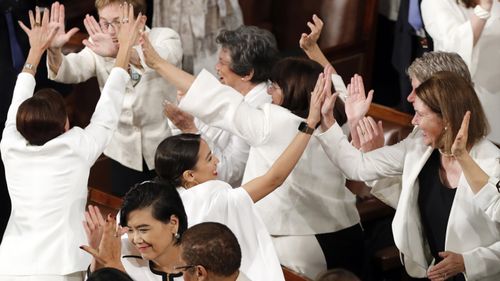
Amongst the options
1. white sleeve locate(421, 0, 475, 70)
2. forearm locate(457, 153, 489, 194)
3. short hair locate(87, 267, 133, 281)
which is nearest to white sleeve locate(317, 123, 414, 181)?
forearm locate(457, 153, 489, 194)

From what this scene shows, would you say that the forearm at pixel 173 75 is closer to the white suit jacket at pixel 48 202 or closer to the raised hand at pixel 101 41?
the white suit jacket at pixel 48 202

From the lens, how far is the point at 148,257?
3.59 meters

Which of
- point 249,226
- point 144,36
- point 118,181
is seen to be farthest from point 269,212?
point 118,181

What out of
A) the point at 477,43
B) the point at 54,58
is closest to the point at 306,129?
the point at 54,58

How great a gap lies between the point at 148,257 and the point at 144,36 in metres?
1.04

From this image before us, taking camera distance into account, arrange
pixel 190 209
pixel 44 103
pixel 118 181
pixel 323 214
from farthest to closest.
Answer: pixel 118 181 < pixel 323 214 < pixel 44 103 < pixel 190 209

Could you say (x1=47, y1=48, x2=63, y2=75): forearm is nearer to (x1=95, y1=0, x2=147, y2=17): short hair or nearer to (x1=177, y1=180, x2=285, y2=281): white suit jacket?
(x1=95, y1=0, x2=147, y2=17): short hair

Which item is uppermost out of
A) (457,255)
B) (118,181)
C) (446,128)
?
(446,128)

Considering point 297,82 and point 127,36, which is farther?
point 127,36

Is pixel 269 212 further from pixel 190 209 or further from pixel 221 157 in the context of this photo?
pixel 190 209

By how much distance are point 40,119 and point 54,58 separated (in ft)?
2.55

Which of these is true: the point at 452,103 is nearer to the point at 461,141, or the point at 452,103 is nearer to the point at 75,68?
the point at 461,141

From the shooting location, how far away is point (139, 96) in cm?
509

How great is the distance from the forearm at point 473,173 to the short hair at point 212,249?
870 millimetres
